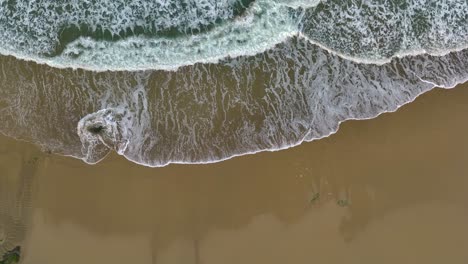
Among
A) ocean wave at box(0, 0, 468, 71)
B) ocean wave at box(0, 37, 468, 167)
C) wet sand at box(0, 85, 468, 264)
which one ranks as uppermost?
ocean wave at box(0, 0, 468, 71)

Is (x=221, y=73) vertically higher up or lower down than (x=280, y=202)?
higher up

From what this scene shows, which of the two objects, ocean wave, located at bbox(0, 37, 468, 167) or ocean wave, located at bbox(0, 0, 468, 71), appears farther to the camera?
ocean wave, located at bbox(0, 0, 468, 71)

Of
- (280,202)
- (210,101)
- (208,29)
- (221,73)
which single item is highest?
(208,29)

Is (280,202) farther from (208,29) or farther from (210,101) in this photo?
(208,29)

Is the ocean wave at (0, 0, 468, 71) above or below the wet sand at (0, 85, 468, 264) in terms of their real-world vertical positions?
above

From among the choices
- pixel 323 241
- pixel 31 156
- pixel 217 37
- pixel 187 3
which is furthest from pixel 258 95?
pixel 31 156

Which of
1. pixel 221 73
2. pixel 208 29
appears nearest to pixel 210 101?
pixel 221 73

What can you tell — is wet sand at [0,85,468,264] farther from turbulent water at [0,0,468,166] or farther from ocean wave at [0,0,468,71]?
ocean wave at [0,0,468,71]

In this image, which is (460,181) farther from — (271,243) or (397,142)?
(271,243)

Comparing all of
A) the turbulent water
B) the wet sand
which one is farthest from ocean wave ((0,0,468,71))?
the wet sand
